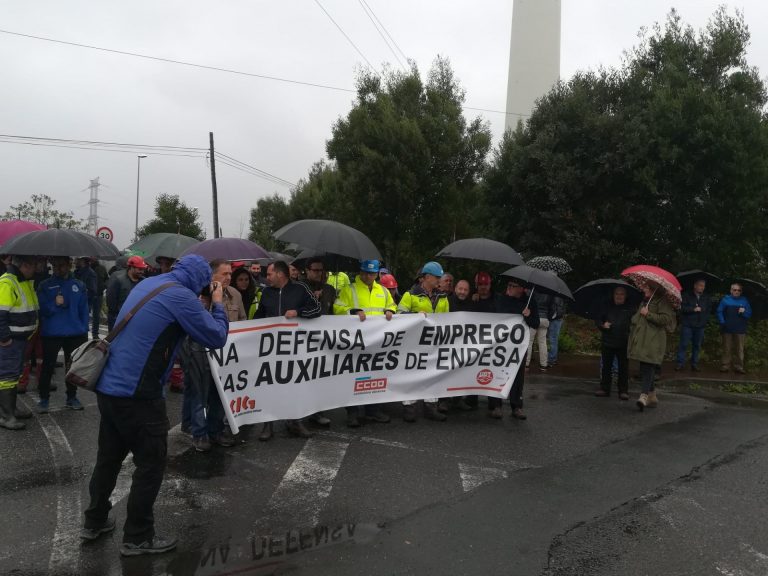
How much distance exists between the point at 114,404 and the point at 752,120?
13.8 m

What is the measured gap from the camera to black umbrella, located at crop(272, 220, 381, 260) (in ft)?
19.9

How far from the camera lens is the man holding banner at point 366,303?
22.4 ft

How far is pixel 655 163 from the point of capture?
13.7 metres

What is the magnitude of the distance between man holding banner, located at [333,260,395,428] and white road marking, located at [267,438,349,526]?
87 cm

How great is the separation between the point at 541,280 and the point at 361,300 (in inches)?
83.8

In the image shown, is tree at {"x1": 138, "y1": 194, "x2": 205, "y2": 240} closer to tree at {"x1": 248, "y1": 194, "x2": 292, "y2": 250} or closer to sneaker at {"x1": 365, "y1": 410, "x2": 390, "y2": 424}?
tree at {"x1": 248, "y1": 194, "x2": 292, "y2": 250}

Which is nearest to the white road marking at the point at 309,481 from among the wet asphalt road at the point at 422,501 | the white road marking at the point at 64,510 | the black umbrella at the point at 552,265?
the wet asphalt road at the point at 422,501

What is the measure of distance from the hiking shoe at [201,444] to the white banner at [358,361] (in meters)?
0.28

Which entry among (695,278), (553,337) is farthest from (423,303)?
(695,278)

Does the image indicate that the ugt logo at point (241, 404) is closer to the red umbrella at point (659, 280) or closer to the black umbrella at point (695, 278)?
the red umbrella at point (659, 280)

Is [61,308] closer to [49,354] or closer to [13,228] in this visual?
[49,354]

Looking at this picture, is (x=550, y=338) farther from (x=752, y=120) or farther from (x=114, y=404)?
(x=114, y=404)

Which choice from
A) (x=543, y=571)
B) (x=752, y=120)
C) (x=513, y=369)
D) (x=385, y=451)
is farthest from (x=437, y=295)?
(x=752, y=120)

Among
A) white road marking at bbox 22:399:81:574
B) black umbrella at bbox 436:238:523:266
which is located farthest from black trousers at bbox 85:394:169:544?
black umbrella at bbox 436:238:523:266
